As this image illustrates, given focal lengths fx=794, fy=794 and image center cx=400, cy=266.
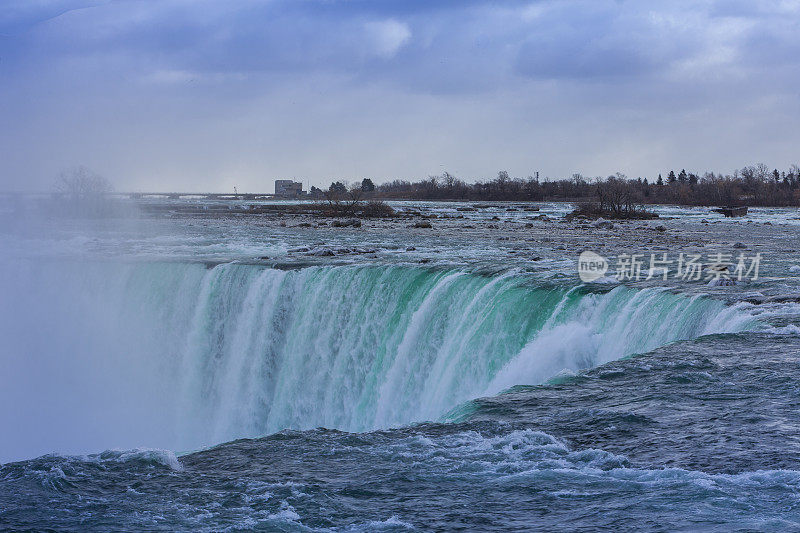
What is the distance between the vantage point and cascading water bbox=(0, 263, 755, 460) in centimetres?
1328

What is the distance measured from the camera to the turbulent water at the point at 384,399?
6586mm

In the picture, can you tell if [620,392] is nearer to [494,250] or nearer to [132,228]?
[494,250]

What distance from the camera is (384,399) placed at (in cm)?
1507

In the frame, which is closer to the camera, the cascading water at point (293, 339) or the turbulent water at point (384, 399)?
the turbulent water at point (384, 399)

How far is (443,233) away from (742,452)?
28061 mm

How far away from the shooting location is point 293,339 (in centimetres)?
1791

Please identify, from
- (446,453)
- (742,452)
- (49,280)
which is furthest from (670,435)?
(49,280)

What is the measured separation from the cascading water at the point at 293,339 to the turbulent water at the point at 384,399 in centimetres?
5

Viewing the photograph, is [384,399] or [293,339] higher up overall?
[293,339]

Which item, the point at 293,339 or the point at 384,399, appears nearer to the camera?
the point at 384,399

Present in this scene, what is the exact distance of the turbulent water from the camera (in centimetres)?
659

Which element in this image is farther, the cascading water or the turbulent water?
the cascading water

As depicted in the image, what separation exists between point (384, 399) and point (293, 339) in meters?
3.64

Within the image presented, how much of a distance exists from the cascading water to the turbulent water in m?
0.05
